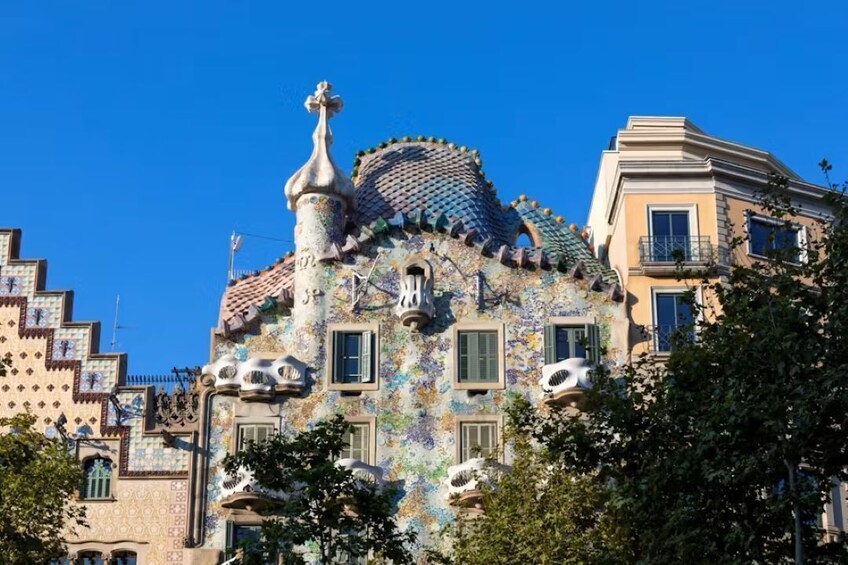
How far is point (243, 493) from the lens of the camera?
38.3 m

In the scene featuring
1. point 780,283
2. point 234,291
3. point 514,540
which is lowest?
point 514,540

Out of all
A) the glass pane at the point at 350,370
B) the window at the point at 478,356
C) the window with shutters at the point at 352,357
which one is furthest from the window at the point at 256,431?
the window at the point at 478,356

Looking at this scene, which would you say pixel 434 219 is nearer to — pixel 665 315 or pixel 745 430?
pixel 665 315

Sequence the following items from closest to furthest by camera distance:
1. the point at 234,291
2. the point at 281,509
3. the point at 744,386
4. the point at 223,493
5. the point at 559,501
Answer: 1. the point at 744,386
2. the point at 281,509
3. the point at 559,501
4. the point at 223,493
5. the point at 234,291

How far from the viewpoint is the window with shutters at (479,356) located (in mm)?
39844

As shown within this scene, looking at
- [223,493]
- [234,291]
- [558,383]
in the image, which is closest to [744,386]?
[558,383]

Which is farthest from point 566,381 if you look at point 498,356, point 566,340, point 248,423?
point 248,423

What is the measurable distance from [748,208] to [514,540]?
1144cm

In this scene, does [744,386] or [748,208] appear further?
[748,208]

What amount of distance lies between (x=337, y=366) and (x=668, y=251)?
755 cm

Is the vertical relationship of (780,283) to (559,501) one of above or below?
above

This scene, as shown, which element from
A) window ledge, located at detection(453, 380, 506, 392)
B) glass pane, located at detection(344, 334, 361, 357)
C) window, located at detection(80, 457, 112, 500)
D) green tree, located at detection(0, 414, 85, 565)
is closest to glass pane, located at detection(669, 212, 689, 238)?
window ledge, located at detection(453, 380, 506, 392)

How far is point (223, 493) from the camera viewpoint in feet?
128

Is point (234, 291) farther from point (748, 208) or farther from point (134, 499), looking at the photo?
point (748, 208)
